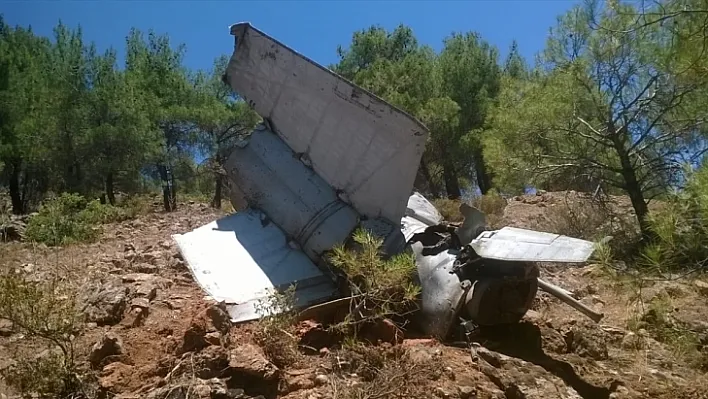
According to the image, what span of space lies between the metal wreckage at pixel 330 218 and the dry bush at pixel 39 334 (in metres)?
1.39

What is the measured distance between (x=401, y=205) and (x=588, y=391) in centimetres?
227

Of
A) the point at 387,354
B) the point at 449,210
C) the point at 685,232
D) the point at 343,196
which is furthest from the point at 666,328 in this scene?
the point at 449,210

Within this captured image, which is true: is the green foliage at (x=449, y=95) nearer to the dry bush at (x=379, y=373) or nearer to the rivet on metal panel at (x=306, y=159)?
the rivet on metal panel at (x=306, y=159)

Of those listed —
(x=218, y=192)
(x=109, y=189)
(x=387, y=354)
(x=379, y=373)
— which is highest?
(x=109, y=189)

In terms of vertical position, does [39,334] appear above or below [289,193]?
below

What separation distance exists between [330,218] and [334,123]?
979 mm

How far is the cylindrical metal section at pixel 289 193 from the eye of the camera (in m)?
6.11

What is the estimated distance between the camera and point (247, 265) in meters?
5.98

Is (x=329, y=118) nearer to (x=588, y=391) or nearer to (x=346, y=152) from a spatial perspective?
(x=346, y=152)

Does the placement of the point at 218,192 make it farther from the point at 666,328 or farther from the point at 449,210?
the point at 666,328

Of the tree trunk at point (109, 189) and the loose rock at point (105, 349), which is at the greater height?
the tree trunk at point (109, 189)

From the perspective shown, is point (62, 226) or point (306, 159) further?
point (62, 226)

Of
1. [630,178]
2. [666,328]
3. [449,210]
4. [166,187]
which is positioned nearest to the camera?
[666,328]

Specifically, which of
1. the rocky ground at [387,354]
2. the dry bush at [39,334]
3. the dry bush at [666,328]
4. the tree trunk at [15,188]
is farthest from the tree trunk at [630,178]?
the tree trunk at [15,188]
